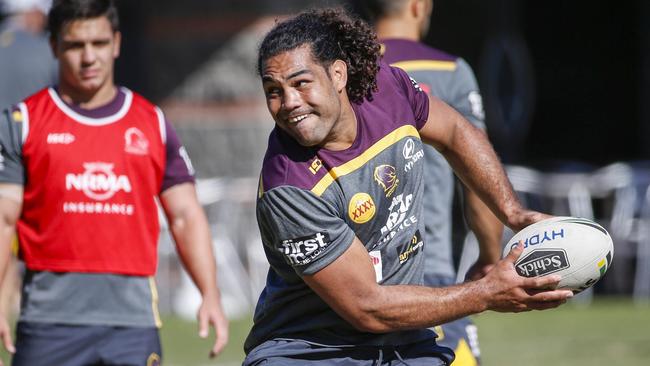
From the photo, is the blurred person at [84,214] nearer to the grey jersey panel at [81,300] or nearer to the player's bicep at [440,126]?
the grey jersey panel at [81,300]

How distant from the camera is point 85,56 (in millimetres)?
6363

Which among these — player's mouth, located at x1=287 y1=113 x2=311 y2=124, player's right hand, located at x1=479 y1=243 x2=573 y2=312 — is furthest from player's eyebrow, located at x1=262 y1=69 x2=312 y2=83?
player's right hand, located at x1=479 y1=243 x2=573 y2=312

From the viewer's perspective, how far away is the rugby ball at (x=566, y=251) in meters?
4.84

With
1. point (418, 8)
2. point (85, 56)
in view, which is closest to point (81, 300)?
point (85, 56)

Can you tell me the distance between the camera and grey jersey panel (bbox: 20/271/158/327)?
6.23 m

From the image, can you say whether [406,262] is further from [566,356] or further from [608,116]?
[608,116]

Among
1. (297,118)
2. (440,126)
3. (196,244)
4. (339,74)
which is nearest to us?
(297,118)

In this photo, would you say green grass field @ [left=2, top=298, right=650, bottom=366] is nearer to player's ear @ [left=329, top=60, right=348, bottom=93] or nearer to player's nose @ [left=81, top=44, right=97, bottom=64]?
player's nose @ [left=81, top=44, right=97, bottom=64]

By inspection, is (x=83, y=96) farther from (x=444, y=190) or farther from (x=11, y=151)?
(x=444, y=190)

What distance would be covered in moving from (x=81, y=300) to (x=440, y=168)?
→ 1751 mm

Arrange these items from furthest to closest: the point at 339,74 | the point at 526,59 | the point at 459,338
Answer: the point at 526,59 < the point at 459,338 < the point at 339,74

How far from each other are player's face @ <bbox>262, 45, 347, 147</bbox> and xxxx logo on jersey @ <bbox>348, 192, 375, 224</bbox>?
0.78 ft

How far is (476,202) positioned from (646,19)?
10.3 meters

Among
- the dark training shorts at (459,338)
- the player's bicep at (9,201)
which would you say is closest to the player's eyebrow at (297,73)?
the dark training shorts at (459,338)
